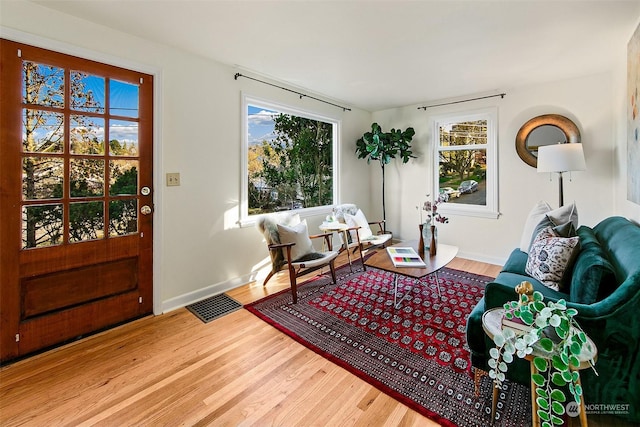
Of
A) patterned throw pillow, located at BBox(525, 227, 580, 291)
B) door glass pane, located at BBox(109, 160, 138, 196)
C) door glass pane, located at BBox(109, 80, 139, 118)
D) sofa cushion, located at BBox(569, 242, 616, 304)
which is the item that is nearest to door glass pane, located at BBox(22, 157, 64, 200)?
door glass pane, located at BBox(109, 160, 138, 196)

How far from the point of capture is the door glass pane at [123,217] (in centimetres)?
246

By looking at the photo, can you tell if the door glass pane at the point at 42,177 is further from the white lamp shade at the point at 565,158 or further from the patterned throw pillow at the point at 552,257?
the white lamp shade at the point at 565,158

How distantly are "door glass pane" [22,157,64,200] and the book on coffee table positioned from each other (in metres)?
2.76

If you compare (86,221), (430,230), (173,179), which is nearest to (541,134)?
(430,230)

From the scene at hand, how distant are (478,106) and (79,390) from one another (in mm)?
5103

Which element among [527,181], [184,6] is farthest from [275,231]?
[527,181]

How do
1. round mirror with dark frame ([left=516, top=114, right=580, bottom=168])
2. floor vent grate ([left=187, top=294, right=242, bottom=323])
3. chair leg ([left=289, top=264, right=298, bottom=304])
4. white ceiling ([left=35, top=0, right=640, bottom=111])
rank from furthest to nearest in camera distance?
round mirror with dark frame ([left=516, top=114, right=580, bottom=168]) → chair leg ([left=289, top=264, right=298, bottom=304]) → floor vent grate ([left=187, top=294, right=242, bottom=323]) → white ceiling ([left=35, top=0, right=640, bottom=111])

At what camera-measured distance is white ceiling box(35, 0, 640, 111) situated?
2.08 metres

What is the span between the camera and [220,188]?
3.15 metres

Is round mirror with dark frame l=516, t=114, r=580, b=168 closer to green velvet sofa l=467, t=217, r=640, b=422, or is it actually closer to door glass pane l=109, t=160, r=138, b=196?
green velvet sofa l=467, t=217, r=640, b=422

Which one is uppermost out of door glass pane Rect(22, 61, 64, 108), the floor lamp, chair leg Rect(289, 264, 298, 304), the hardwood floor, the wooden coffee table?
door glass pane Rect(22, 61, 64, 108)

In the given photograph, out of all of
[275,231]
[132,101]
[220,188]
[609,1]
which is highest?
[609,1]

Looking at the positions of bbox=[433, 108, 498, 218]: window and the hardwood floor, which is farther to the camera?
bbox=[433, 108, 498, 218]: window

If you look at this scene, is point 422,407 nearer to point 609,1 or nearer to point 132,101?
point 609,1
